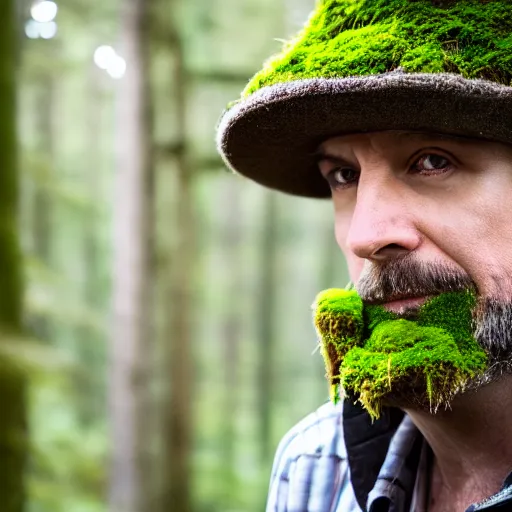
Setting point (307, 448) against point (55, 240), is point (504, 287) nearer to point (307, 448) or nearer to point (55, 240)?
point (307, 448)

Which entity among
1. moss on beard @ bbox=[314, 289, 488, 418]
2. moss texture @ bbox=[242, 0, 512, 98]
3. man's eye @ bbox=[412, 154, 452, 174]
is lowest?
moss on beard @ bbox=[314, 289, 488, 418]

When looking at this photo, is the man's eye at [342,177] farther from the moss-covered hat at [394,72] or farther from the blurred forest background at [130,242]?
the blurred forest background at [130,242]

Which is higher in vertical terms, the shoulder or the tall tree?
the tall tree

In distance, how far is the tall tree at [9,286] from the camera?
4.77 meters

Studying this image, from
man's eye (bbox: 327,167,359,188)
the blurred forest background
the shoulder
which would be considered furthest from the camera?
the blurred forest background

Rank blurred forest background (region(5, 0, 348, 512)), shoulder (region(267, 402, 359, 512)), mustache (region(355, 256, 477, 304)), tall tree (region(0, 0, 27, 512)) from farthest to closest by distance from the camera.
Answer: blurred forest background (region(5, 0, 348, 512)) < tall tree (region(0, 0, 27, 512)) < shoulder (region(267, 402, 359, 512)) < mustache (region(355, 256, 477, 304))

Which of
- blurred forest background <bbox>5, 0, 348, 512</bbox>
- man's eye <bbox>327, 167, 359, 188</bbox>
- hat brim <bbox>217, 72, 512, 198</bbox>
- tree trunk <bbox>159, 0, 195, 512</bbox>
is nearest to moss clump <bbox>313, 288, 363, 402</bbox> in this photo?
man's eye <bbox>327, 167, 359, 188</bbox>

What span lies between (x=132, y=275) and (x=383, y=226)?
13.5ft

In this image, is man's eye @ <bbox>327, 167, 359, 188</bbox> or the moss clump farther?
man's eye @ <bbox>327, 167, 359, 188</bbox>

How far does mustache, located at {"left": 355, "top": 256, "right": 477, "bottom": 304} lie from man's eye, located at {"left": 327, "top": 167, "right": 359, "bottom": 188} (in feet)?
1.22

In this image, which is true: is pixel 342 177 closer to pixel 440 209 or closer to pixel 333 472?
pixel 440 209

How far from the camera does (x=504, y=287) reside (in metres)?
1.76

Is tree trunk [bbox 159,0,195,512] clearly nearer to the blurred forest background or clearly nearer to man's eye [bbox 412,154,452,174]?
the blurred forest background

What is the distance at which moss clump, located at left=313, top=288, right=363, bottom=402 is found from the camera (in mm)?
1839
